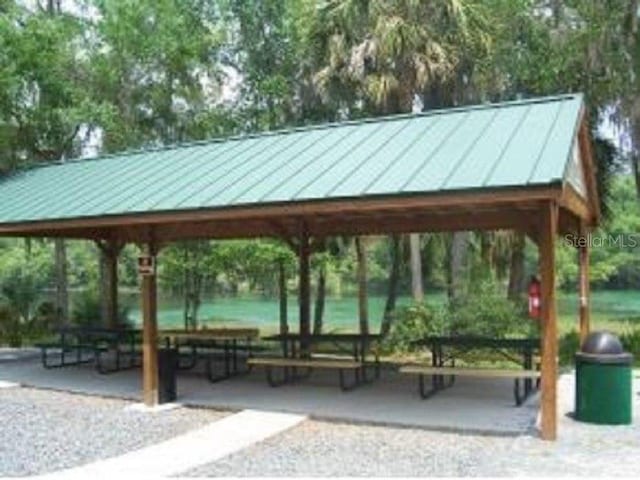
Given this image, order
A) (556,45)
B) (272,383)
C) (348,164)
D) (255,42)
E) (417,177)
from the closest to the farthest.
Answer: (417,177), (348,164), (272,383), (556,45), (255,42)

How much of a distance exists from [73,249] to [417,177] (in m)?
36.9

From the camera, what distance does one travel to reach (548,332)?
27.0ft

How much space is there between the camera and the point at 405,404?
10.3m

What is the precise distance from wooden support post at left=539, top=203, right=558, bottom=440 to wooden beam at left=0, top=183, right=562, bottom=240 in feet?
1.51

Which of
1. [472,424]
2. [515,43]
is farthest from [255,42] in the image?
[472,424]

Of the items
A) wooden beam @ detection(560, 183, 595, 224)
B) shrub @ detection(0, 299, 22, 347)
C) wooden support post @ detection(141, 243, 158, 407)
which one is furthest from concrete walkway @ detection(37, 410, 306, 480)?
shrub @ detection(0, 299, 22, 347)

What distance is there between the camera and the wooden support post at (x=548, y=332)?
8.18 meters

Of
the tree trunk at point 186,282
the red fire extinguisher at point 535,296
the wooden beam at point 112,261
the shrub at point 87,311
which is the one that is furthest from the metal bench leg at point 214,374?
the shrub at point 87,311

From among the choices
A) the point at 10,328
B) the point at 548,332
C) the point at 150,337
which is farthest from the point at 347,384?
the point at 10,328

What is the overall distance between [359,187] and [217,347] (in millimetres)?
5036

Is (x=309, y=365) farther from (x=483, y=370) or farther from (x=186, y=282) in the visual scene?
(x=186, y=282)

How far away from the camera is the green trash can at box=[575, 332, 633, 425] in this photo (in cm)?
887

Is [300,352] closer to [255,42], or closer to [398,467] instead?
[398,467]

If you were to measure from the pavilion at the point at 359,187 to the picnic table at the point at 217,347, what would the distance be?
1.21 m
